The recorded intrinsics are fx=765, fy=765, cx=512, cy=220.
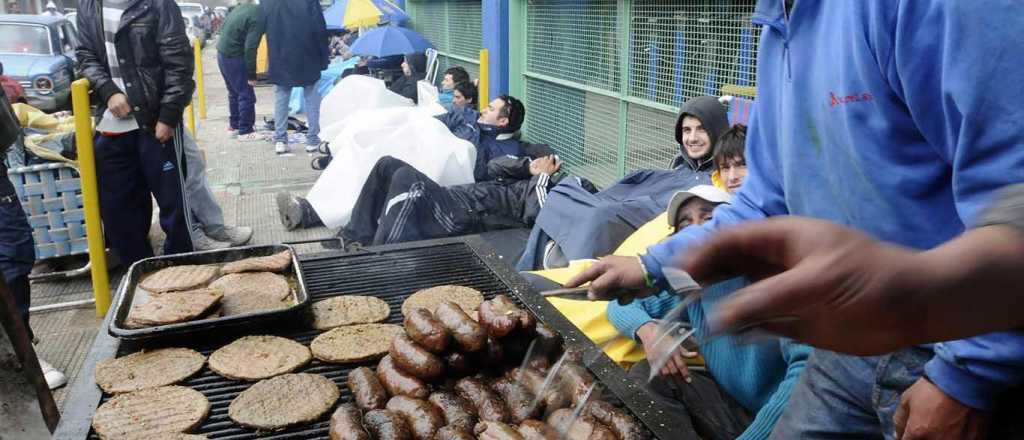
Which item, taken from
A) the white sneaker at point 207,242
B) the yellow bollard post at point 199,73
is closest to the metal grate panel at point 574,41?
the white sneaker at point 207,242

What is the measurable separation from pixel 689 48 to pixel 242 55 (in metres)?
8.61

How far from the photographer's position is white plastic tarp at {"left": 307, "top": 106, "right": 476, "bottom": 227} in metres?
6.73

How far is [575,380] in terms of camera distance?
8.24 ft

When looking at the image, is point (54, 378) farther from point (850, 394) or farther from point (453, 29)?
point (453, 29)

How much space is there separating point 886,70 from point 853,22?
12cm

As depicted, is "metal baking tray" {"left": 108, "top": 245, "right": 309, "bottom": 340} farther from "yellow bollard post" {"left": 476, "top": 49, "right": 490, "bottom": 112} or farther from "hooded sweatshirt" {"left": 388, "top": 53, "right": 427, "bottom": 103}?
"hooded sweatshirt" {"left": 388, "top": 53, "right": 427, "bottom": 103}

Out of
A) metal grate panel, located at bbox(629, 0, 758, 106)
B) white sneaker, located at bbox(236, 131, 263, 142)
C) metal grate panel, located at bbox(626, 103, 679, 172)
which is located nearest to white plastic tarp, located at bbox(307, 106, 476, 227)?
metal grate panel, located at bbox(626, 103, 679, 172)

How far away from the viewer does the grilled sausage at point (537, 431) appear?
7.43ft

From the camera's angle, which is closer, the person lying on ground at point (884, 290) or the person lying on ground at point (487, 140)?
the person lying on ground at point (884, 290)

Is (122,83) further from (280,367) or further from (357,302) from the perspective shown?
(280,367)

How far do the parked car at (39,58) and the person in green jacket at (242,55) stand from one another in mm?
3815

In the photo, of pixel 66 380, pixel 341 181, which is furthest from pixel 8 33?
pixel 66 380

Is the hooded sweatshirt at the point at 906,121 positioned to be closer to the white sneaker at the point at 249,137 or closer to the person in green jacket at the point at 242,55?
the person in green jacket at the point at 242,55

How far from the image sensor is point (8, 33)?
14.2 m
